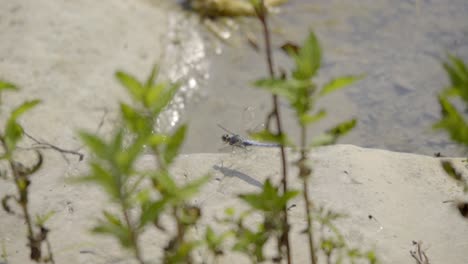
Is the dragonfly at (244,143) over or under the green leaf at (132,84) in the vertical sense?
under

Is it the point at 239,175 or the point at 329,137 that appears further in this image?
the point at 239,175

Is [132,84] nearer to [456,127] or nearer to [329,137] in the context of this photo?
[329,137]

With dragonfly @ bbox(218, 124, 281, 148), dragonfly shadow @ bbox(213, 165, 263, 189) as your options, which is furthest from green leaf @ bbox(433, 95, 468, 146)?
dragonfly @ bbox(218, 124, 281, 148)

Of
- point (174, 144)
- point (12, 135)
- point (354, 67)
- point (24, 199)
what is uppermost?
point (174, 144)

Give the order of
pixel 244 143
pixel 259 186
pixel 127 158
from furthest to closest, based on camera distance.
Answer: pixel 244 143 < pixel 259 186 < pixel 127 158

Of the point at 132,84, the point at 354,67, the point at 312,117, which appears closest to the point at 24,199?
the point at 132,84

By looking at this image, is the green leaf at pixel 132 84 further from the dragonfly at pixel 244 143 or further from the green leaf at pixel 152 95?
the dragonfly at pixel 244 143

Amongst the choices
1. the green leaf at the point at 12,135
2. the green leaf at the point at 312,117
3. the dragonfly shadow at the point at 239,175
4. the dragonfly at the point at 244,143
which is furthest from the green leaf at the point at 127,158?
the dragonfly at the point at 244,143
